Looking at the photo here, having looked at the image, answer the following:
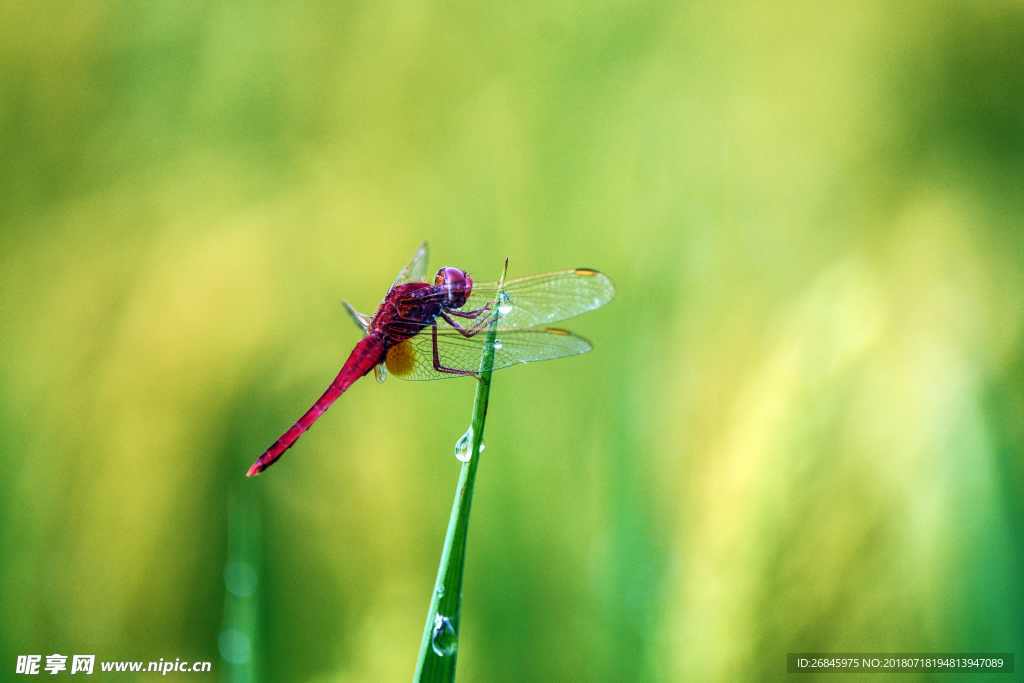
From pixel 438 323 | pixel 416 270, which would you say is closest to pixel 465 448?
pixel 438 323

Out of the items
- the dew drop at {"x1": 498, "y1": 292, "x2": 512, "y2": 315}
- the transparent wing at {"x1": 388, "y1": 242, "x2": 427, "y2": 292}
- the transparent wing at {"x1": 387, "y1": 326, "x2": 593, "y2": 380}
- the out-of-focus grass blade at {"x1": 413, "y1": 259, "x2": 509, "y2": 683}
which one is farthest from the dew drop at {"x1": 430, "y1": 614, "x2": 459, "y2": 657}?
the transparent wing at {"x1": 388, "y1": 242, "x2": 427, "y2": 292}

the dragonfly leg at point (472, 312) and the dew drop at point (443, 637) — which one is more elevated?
the dragonfly leg at point (472, 312)

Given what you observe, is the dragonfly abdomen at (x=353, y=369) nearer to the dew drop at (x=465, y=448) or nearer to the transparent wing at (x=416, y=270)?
the transparent wing at (x=416, y=270)

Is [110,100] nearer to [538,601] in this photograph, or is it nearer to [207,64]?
[207,64]

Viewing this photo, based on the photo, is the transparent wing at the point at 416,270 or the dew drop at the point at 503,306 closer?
the dew drop at the point at 503,306

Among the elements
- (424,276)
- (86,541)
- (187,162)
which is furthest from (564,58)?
(86,541)

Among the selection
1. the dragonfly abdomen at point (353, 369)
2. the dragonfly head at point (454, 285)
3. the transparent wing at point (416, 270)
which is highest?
the transparent wing at point (416, 270)

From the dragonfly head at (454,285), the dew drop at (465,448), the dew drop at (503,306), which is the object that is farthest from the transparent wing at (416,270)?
the dew drop at (465,448)

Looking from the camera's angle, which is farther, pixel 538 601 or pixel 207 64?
pixel 207 64
